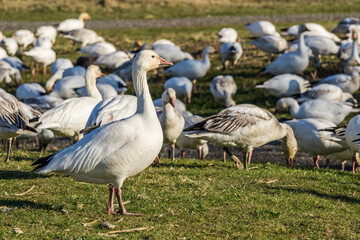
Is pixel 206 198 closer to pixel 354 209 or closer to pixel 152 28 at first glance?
pixel 354 209

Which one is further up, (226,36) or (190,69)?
(226,36)

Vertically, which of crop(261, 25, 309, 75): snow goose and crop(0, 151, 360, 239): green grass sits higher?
crop(0, 151, 360, 239): green grass

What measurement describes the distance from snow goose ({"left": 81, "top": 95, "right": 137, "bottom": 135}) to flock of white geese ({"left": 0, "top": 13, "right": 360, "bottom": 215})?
0.02 m

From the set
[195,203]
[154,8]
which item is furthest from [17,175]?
[154,8]

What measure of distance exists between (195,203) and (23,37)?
19.7 meters

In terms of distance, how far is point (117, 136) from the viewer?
5988mm

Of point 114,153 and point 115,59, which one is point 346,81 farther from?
point 114,153

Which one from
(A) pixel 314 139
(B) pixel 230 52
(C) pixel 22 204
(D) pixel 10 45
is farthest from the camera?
(D) pixel 10 45

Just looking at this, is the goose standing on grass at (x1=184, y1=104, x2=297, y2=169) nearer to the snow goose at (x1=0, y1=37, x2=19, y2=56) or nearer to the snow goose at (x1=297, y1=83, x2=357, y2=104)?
the snow goose at (x1=297, y1=83, x2=357, y2=104)

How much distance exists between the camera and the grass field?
580 centimetres

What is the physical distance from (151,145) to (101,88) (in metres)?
9.04

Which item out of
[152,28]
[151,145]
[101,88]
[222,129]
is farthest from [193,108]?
[152,28]

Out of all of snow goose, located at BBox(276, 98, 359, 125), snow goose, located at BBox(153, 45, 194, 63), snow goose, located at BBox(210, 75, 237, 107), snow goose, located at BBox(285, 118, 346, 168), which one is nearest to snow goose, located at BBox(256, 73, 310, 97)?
snow goose, located at BBox(210, 75, 237, 107)

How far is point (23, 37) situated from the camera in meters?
24.5
